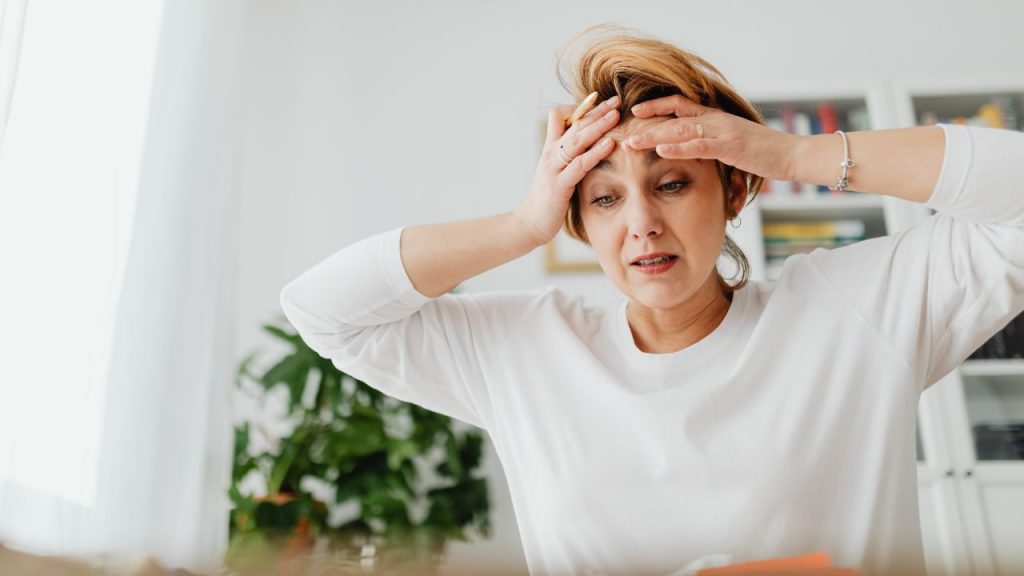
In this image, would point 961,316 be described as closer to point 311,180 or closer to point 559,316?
point 559,316

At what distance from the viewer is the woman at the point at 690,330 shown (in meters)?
0.95

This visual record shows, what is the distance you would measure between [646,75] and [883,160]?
0.32m

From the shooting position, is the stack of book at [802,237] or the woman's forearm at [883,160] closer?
the woman's forearm at [883,160]

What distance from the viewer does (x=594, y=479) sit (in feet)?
3.30

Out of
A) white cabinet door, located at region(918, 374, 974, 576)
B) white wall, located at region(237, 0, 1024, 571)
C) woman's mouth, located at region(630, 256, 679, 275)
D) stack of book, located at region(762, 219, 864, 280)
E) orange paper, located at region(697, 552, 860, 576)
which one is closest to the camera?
orange paper, located at region(697, 552, 860, 576)

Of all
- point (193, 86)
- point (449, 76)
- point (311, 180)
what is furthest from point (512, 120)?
point (193, 86)

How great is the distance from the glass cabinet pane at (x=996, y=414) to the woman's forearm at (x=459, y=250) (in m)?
1.94

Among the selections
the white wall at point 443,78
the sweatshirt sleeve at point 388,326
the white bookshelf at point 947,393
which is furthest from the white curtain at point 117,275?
the white bookshelf at point 947,393

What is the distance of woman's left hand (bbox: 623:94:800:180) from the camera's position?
100 centimetres

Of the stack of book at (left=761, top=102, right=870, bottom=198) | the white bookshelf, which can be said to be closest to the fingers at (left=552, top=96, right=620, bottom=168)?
the white bookshelf

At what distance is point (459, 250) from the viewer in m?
1.09

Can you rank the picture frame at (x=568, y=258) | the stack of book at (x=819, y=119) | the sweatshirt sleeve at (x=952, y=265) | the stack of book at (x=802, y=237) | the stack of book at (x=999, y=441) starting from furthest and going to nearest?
1. the picture frame at (x=568, y=258)
2. the stack of book at (x=819, y=119)
3. the stack of book at (x=802, y=237)
4. the stack of book at (x=999, y=441)
5. the sweatshirt sleeve at (x=952, y=265)

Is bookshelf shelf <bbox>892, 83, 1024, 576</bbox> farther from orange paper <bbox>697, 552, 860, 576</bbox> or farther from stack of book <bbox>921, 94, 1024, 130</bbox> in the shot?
orange paper <bbox>697, 552, 860, 576</bbox>

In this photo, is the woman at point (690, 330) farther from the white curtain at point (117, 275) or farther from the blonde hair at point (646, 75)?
the white curtain at point (117, 275)
